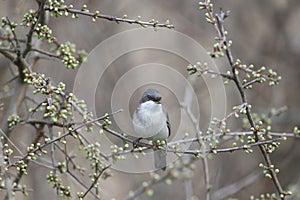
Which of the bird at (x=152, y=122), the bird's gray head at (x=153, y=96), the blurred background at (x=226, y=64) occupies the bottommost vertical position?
the bird at (x=152, y=122)

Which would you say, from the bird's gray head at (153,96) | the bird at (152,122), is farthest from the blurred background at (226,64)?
the bird's gray head at (153,96)

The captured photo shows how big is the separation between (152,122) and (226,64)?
3.67 m

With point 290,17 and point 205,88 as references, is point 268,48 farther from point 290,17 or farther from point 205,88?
point 205,88

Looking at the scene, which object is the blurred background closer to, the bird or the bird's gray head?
the bird

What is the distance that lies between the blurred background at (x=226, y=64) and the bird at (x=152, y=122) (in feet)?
5.86

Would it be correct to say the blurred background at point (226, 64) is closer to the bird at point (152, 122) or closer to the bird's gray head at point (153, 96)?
the bird at point (152, 122)

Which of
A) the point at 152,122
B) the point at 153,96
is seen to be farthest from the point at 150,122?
the point at 153,96

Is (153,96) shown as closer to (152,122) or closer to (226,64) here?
(152,122)

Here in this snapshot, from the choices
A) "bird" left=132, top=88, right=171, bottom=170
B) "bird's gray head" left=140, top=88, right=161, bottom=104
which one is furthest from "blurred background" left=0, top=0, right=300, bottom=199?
"bird's gray head" left=140, top=88, right=161, bottom=104

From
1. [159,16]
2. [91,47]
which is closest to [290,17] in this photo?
[159,16]

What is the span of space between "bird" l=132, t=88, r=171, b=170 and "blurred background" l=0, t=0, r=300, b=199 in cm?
179

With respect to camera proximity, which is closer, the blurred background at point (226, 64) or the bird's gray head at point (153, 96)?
the bird's gray head at point (153, 96)

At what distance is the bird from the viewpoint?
4004 mm

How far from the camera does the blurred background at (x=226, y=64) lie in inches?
256
